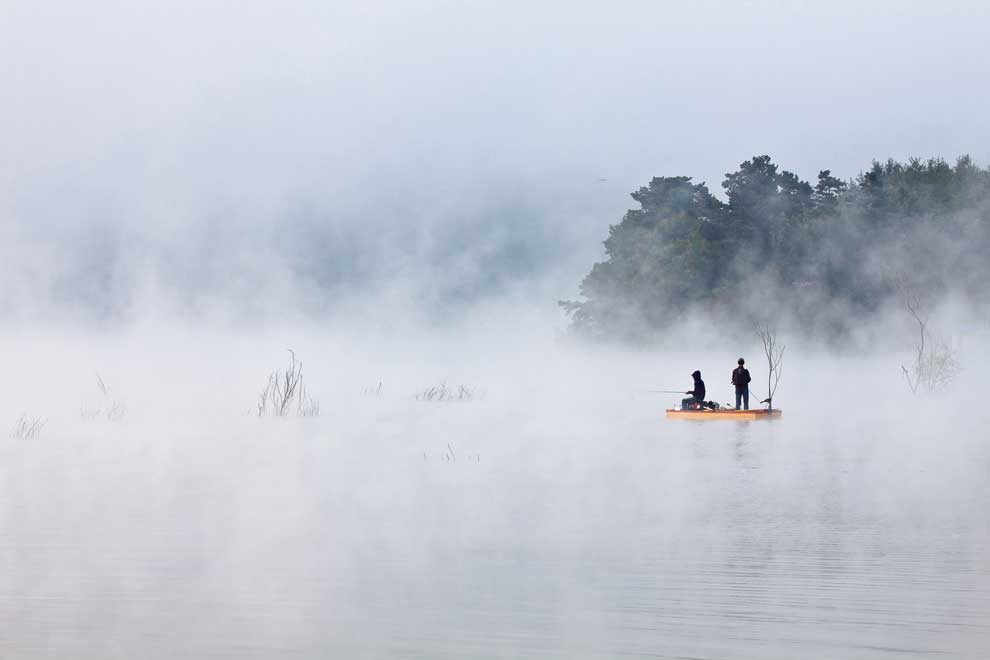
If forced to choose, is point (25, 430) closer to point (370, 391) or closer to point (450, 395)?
point (450, 395)

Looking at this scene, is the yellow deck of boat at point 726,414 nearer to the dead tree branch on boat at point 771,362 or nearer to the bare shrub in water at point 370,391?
the dead tree branch on boat at point 771,362

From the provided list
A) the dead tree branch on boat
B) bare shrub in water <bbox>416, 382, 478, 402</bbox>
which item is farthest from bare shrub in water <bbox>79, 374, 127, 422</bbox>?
the dead tree branch on boat

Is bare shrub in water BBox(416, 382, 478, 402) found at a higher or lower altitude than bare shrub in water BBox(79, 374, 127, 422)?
higher

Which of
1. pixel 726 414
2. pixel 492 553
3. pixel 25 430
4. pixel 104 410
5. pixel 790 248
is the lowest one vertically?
pixel 492 553

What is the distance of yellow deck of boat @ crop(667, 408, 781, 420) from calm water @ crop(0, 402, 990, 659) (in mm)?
7620

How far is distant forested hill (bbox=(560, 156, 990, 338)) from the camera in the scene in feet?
185

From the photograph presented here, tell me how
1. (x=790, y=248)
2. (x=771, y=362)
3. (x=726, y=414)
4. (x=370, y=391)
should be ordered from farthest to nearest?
(x=790, y=248)
(x=370, y=391)
(x=771, y=362)
(x=726, y=414)

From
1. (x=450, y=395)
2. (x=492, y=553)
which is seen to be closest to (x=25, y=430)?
(x=492, y=553)

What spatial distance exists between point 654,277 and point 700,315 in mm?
2902

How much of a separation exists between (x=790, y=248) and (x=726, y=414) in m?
35.3

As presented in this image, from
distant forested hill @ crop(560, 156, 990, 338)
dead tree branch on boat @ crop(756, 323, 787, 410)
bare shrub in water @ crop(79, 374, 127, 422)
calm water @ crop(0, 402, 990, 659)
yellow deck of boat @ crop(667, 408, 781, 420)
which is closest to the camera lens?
calm water @ crop(0, 402, 990, 659)

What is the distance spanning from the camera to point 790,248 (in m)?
63.4

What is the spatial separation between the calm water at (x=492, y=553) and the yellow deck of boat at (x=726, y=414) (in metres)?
7.62

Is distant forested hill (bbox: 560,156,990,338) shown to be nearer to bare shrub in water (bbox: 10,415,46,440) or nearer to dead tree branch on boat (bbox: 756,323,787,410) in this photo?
dead tree branch on boat (bbox: 756,323,787,410)
